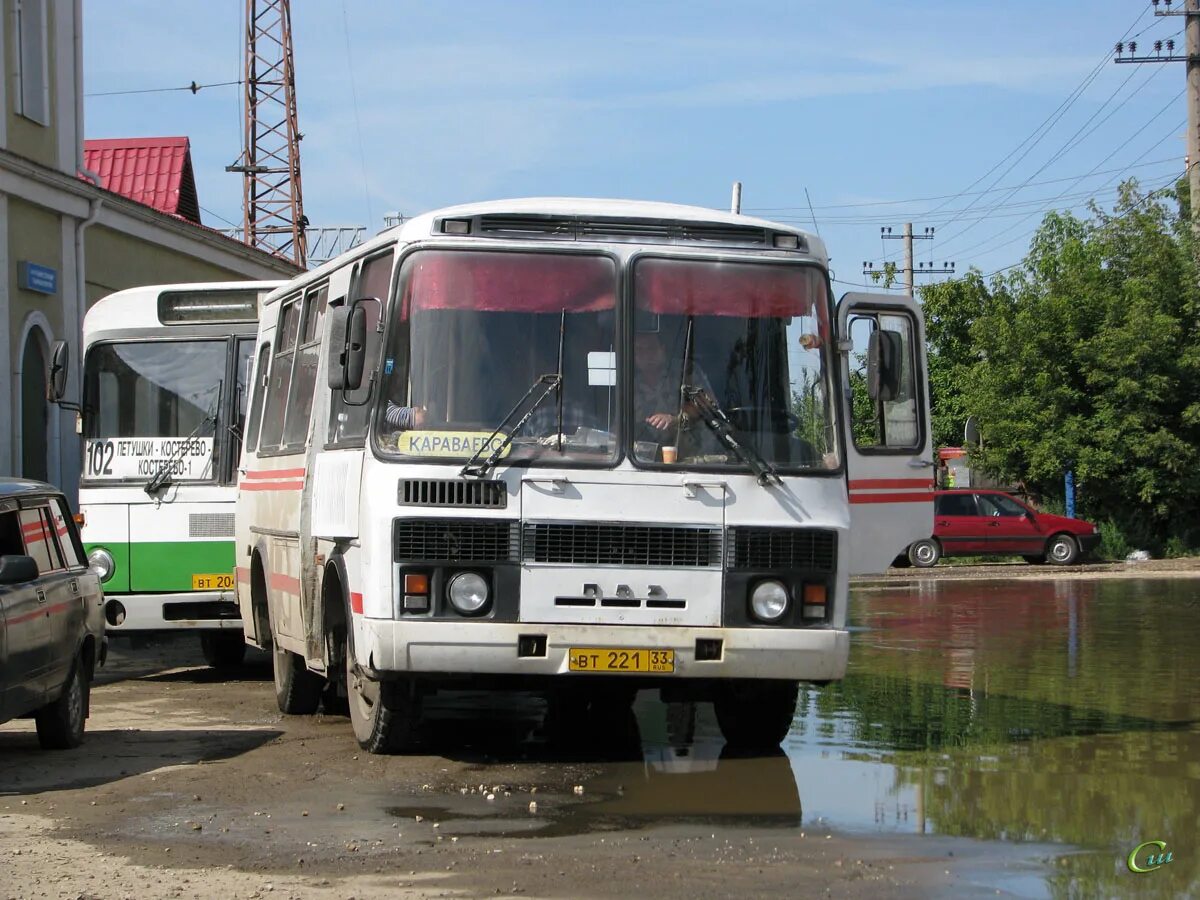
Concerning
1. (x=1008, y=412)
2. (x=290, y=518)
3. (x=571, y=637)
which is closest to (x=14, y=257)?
(x=290, y=518)

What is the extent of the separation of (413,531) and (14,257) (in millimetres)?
15796

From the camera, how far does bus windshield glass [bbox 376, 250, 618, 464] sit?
9.94 metres

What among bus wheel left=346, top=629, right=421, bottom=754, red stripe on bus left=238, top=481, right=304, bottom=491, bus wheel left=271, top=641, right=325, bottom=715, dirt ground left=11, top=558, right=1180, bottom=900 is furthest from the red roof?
bus wheel left=346, top=629, right=421, bottom=754

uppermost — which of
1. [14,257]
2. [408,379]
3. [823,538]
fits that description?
[14,257]

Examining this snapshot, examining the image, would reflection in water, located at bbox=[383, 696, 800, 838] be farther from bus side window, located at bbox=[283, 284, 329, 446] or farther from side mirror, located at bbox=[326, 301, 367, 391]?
side mirror, located at bbox=[326, 301, 367, 391]

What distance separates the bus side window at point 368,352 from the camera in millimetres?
10360

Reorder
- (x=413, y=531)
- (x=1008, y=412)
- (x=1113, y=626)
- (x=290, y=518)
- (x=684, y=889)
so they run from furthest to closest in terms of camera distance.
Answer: (x=1008, y=412)
(x=1113, y=626)
(x=290, y=518)
(x=413, y=531)
(x=684, y=889)

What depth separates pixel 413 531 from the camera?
386 inches

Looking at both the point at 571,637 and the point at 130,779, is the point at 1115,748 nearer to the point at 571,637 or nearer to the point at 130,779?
the point at 571,637

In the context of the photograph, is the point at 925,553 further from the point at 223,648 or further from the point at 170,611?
the point at 170,611

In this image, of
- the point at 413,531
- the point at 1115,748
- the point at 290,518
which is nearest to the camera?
the point at 413,531

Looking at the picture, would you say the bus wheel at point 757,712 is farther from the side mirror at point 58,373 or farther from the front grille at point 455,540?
the side mirror at point 58,373

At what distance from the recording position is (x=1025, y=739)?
11.9m

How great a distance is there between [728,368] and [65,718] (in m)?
4.51
